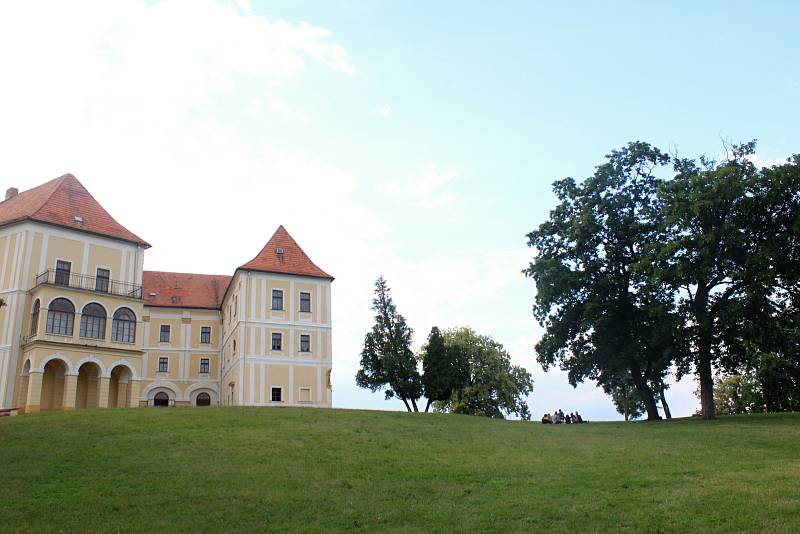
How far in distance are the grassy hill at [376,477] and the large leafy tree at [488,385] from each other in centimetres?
3857

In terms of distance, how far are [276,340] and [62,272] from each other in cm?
1504

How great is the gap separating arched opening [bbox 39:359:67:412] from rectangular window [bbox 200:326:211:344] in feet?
64.4

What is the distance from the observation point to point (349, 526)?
14.6 meters

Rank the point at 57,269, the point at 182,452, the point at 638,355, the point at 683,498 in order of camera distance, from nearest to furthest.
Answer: the point at 683,498 < the point at 182,452 < the point at 638,355 < the point at 57,269

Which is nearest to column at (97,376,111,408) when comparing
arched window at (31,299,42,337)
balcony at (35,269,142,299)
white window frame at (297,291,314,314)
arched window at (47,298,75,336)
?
arched window at (47,298,75,336)

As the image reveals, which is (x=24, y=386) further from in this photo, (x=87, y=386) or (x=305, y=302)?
(x=305, y=302)

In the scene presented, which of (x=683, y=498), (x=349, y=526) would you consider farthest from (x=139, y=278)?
(x=683, y=498)

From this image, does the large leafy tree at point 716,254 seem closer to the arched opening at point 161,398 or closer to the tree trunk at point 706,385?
the tree trunk at point 706,385

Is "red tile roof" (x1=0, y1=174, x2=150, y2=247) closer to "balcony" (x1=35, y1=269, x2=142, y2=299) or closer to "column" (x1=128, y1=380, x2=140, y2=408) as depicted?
"balcony" (x1=35, y1=269, x2=142, y2=299)

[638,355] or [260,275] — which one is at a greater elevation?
[260,275]

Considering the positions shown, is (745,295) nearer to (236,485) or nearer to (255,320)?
(236,485)

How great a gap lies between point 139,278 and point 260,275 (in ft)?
28.1

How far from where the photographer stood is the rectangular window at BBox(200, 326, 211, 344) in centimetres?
6169

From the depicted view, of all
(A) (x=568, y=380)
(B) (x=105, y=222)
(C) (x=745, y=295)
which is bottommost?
(A) (x=568, y=380)
